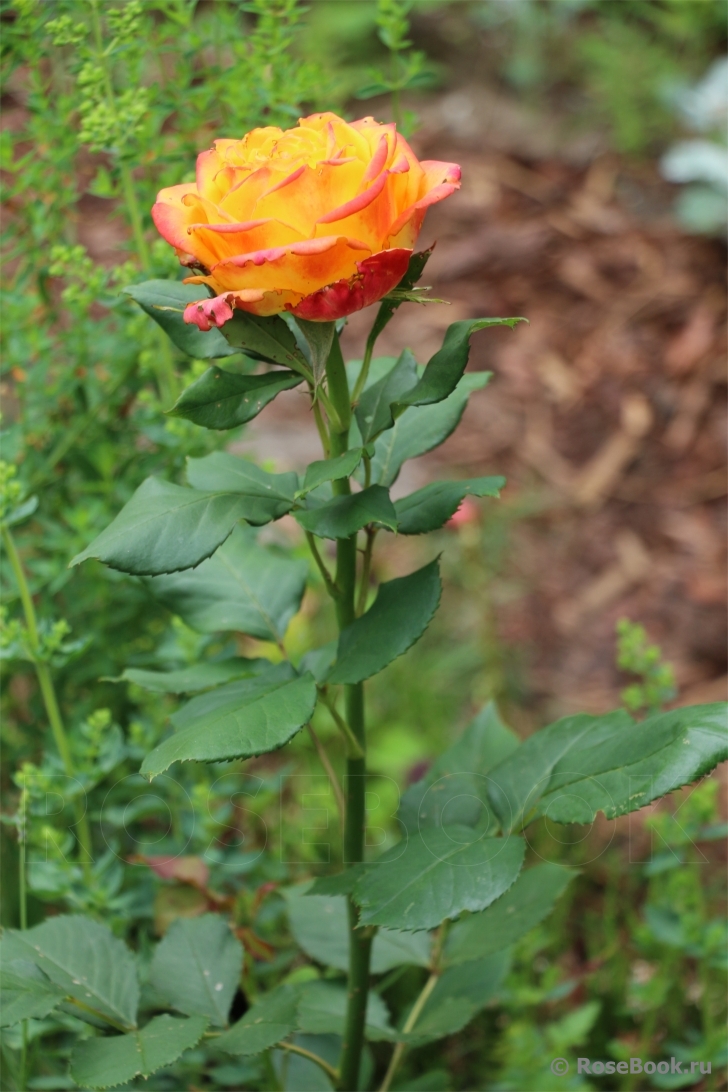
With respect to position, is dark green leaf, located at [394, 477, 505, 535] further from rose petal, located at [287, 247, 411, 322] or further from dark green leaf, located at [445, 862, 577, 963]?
dark green leaf, located at [445, 862, 577, 963]

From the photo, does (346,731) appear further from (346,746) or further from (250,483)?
(250,483)

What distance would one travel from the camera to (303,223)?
21.9 inches

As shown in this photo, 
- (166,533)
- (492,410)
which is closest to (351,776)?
(166,533)

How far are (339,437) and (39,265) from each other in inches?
21.8

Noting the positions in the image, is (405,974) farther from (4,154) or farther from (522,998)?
(4,154)

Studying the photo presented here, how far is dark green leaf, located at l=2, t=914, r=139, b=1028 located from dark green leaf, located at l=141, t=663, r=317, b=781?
0.75ft

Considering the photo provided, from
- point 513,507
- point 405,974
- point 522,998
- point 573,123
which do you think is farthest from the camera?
point 573,123

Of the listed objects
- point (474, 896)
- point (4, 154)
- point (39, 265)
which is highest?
point (4, 154)

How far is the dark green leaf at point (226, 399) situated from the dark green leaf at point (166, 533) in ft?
0.16

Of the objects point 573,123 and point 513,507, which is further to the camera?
point 573,123

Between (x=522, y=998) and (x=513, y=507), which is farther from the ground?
(x=522, y=998)

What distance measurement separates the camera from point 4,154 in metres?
0.98

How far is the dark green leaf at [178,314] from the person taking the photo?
2.17ft

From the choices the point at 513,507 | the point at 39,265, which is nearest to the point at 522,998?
the point at 39,265
